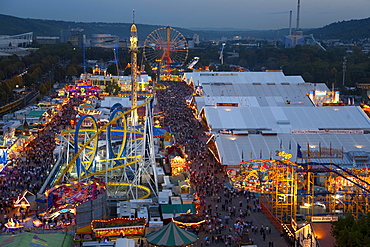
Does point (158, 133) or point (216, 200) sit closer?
point (216, 200)

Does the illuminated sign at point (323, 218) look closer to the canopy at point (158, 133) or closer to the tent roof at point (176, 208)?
the tent roof at point (176, 208)

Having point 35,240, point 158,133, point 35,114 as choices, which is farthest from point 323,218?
point 35,114

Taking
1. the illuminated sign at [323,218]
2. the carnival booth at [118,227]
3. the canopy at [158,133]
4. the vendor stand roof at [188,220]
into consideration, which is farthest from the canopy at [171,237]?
the canopy at [158,133]

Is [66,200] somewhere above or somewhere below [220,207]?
above

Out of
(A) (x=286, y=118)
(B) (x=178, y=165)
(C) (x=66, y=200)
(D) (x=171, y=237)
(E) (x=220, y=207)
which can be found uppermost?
(A) (x=286, y=118)

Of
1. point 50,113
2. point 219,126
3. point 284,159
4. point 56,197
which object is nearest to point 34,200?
point 56,197

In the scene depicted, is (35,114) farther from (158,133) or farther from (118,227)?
(118,227)
